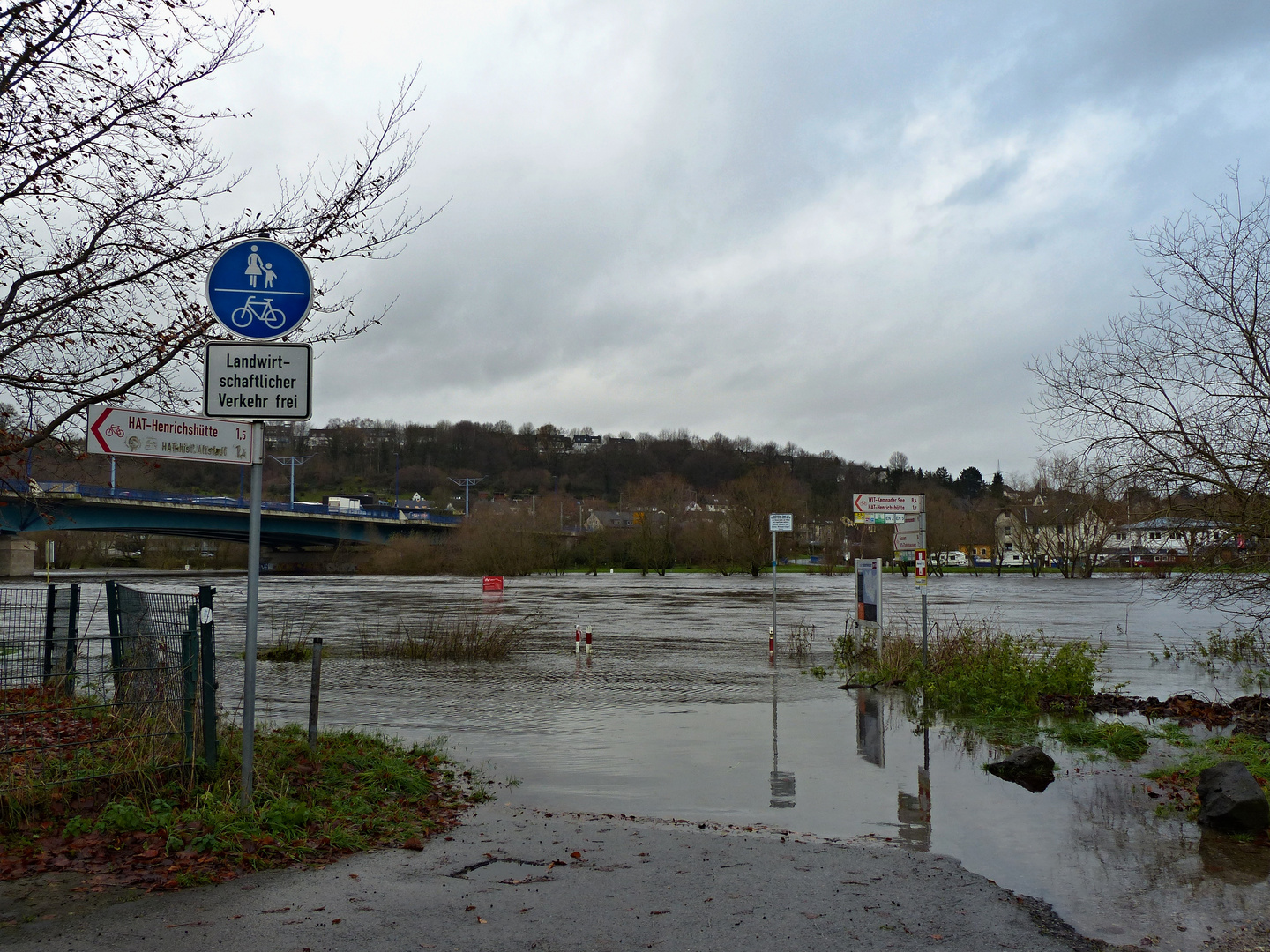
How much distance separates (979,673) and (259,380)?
1041 centimetres

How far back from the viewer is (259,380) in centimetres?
631

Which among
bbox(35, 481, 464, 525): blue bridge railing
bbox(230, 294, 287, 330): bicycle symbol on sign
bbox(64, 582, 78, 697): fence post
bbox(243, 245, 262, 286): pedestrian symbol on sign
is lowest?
bbox(64, 582, 78, 697): fence post

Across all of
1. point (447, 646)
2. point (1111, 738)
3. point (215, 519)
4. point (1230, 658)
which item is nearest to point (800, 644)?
point (447, 646)

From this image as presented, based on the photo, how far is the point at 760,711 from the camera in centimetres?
1215

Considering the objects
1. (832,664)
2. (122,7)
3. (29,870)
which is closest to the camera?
(29,870)

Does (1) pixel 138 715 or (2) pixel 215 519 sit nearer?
(1) pixel 138 715

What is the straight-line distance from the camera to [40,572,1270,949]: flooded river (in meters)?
5.78

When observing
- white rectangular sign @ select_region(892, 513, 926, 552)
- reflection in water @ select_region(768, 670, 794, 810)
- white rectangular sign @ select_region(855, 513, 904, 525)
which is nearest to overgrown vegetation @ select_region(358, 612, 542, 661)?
white rectangular sign @ select_region(855, 513, 904, 525)

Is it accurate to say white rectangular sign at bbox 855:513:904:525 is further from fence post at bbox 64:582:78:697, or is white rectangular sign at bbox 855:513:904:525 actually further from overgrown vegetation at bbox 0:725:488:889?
fence post at bbox 64:582:78:697

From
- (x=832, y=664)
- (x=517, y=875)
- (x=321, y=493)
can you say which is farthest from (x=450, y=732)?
(x=321, y=493)

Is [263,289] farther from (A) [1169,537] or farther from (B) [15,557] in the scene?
(B) [15,557]

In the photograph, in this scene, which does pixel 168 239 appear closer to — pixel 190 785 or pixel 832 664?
pixel 190 785

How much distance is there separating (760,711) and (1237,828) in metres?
6.14

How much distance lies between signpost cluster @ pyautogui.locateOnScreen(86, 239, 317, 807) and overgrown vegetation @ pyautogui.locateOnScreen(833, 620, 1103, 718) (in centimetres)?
921
